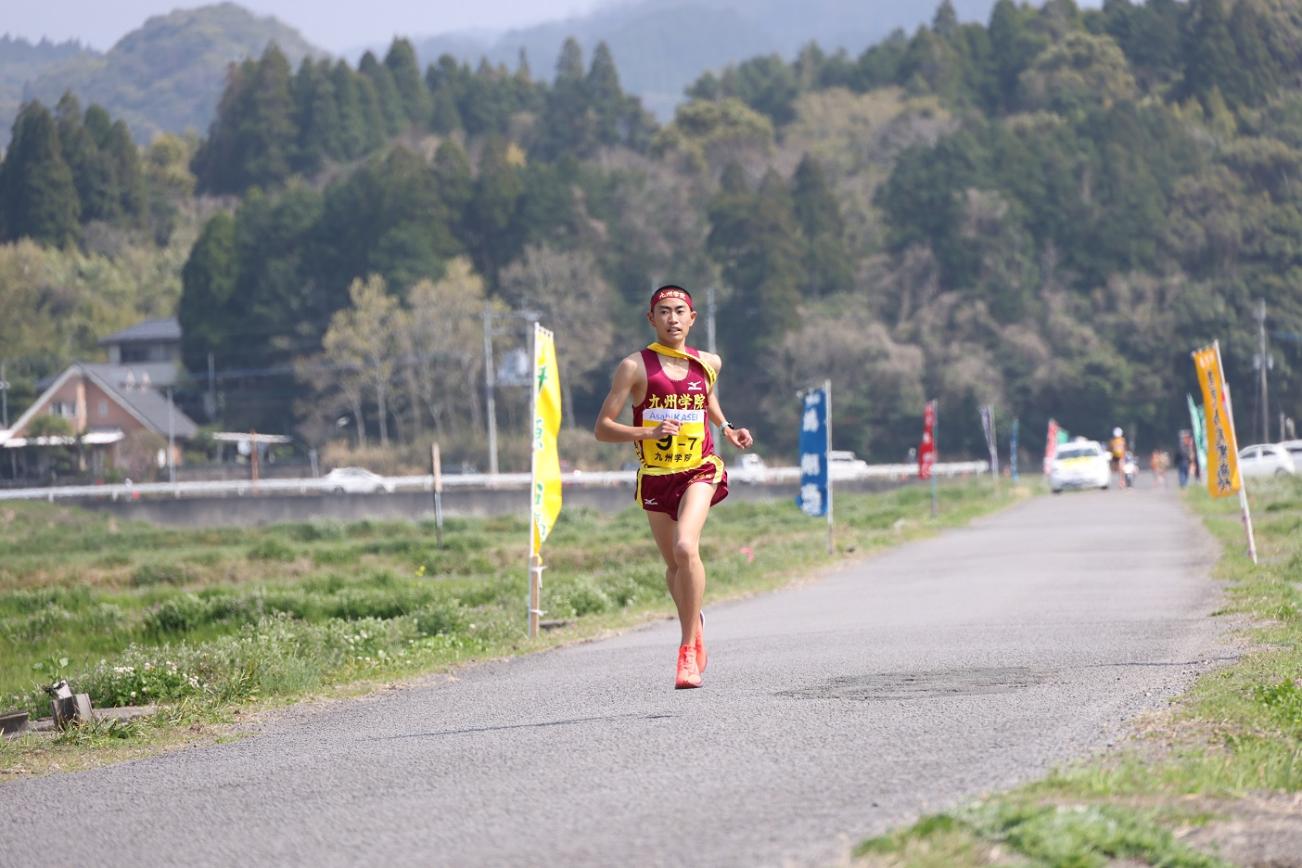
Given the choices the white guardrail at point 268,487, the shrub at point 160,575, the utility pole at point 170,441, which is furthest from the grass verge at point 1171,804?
the utility pole at point 170,441

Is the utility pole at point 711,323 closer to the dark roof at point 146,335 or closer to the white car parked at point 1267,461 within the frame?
the white car parked at point 1267,461

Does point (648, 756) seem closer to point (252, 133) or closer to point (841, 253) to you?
point (841, 253)

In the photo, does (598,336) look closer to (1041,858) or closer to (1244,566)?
(1244,566)

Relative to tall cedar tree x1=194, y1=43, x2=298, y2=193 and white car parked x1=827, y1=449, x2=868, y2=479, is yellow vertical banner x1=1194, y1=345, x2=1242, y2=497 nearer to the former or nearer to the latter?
white car parked x1=827, y1=449, x2=868, y2=479

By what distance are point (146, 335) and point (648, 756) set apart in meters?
92.8

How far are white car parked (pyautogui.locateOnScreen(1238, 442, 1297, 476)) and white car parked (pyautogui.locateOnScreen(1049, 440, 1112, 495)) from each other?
13.9 feet

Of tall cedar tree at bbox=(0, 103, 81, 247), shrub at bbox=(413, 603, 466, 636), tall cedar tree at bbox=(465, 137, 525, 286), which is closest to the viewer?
shrub at bbox=(413, 603, 466, 636)

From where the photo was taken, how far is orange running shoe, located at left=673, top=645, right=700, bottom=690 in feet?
28.1

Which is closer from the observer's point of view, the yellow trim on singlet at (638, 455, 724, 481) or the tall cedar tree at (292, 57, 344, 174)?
the yellow trim on singlet at (638, 455, 724, 481)

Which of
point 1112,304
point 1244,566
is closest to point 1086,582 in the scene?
point 1244,566

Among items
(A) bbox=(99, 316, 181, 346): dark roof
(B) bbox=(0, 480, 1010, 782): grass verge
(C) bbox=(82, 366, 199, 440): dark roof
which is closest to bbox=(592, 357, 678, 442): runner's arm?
(B) bbox=(0, 480, 1010, 782): grass verge

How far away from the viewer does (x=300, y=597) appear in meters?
21.2

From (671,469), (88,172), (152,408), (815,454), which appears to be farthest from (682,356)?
(88,172)

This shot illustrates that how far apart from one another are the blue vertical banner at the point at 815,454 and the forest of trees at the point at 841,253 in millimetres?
49946
